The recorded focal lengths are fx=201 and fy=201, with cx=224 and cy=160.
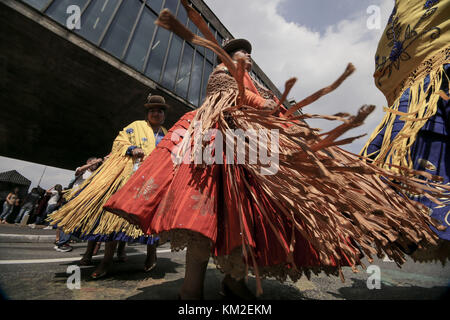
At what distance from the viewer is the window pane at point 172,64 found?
7168 mm

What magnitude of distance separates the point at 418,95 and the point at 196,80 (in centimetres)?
836

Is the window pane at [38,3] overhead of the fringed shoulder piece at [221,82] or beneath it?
overhead

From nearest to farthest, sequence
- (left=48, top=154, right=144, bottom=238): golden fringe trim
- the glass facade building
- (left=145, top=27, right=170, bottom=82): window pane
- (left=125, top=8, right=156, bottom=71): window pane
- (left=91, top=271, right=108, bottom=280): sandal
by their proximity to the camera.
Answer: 1. (left=91, top=271, right=108, bottom=280): sandal
2. (left=48, top=154, right=144, bottom=238): golden fringe trim
3. the glass facade building
4. (left=125, top=8, right=156, bottom=71): window pane
5. (left=145, top=27, right=170, bottom=82): window pane

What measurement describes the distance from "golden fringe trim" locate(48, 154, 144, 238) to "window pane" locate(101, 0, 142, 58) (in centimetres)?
547

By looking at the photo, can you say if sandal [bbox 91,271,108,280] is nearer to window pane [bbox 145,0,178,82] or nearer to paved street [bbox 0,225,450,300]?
paved street [bbox 0,225,450,300]

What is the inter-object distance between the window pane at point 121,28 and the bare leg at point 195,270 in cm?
661

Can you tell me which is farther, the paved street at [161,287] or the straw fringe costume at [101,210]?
the straw fringe costume at [101,210]

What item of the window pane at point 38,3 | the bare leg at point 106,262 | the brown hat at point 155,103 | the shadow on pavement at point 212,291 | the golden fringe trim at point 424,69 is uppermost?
the window pane at point 38,3

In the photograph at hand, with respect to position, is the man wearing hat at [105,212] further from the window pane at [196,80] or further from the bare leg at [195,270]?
the window pane at [196,80]

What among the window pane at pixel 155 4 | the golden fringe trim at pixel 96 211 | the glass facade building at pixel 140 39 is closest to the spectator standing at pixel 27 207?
the glass facade building at pixel 140 39

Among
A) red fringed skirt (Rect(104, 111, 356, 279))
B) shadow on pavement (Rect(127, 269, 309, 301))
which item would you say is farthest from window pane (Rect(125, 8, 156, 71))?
shadow on pavement (Rect(127, 269, 309, 301))

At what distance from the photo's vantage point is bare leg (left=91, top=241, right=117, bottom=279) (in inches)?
59.2

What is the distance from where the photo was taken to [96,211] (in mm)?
1660

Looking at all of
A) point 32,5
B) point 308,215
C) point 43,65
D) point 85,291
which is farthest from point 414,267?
point 43,65
